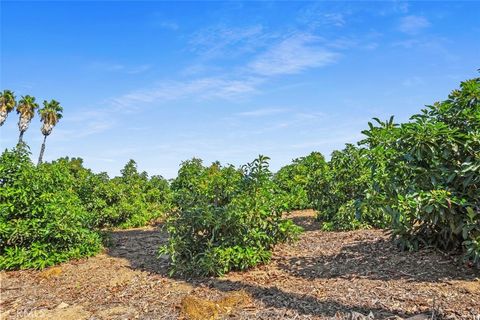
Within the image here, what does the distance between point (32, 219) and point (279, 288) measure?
4.60m

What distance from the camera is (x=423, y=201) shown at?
15.6 feet

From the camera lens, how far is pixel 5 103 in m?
33.2

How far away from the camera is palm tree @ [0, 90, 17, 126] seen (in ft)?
108

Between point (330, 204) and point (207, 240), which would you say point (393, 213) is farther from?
point (330, 204)

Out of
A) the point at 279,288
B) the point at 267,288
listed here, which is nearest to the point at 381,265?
the point at 279,288

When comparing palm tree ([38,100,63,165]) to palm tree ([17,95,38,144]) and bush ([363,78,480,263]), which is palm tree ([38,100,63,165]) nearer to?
palm tree ([17,95,38,144])

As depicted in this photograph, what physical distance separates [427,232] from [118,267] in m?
5.17

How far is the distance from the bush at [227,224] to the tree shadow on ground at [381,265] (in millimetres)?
612

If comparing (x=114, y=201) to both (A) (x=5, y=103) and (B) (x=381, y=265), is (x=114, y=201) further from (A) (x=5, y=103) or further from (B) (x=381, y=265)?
(A) (x=5, y=103)

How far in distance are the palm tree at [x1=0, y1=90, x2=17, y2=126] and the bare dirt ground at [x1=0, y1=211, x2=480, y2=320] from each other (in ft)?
103

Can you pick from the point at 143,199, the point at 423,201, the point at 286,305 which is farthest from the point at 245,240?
the point at 143,199

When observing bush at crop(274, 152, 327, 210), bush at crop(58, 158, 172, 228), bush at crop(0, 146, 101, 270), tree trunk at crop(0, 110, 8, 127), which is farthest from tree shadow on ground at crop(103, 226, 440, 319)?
tree trunk at crop(0, 110, 8, 127)

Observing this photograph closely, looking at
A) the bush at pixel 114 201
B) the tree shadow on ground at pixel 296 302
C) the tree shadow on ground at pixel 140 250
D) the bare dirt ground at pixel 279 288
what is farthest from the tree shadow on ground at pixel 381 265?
the bush at pixel 114 201

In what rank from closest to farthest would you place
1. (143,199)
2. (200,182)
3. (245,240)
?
(245,240), (200,182), (143,199)
